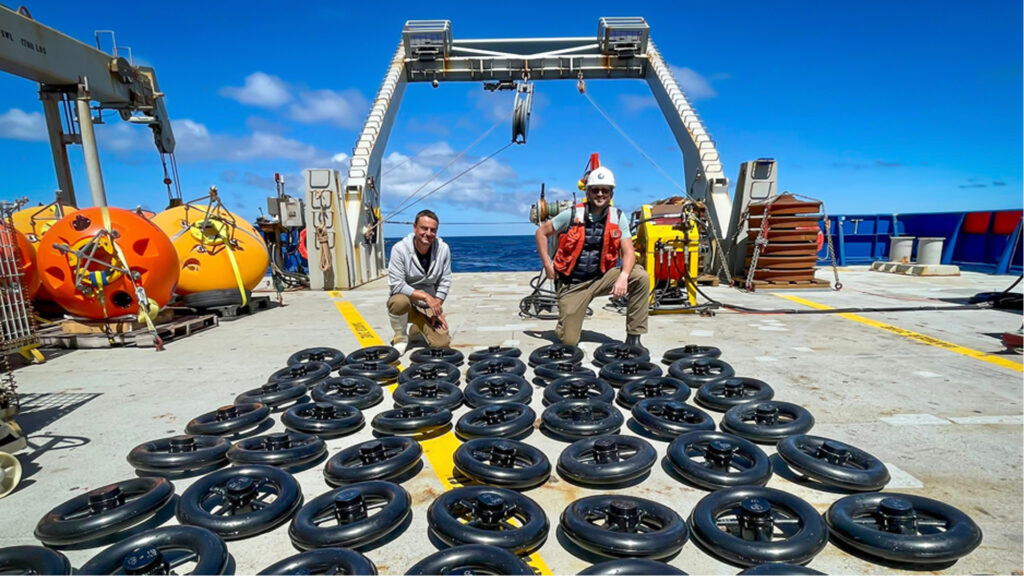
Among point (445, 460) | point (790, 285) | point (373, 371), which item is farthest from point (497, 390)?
point (790, 285)

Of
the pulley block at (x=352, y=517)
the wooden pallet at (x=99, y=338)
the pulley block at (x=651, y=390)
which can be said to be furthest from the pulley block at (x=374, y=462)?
A: the wooden pallet at (x=99, y=338)

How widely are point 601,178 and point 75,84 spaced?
10754mm

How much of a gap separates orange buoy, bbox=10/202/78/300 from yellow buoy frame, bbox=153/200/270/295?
131cm

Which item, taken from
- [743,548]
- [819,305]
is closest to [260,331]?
[743,548]

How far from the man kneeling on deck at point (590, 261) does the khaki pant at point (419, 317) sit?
125 cm

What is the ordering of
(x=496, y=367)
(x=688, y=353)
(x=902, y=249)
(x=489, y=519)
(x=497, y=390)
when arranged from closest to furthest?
1. (x=489, y=519)
2. (x=497, y=390)
3. (x=496, y=367)
4. (x=688, y=353)
5. (x=902, y=249)

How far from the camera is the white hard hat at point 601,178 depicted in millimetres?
4701

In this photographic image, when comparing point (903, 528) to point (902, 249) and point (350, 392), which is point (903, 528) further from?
point (902, 249)

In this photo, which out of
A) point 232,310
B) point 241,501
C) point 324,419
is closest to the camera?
point 241,501

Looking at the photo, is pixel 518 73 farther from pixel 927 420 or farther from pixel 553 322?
pixel 927 420

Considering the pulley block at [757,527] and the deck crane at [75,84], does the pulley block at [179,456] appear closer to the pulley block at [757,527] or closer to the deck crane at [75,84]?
the pulley block at [757,527]

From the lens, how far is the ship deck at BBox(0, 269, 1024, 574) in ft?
6.95

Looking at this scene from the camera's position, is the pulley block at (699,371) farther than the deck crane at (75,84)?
No

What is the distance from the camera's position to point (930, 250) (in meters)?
11.5
